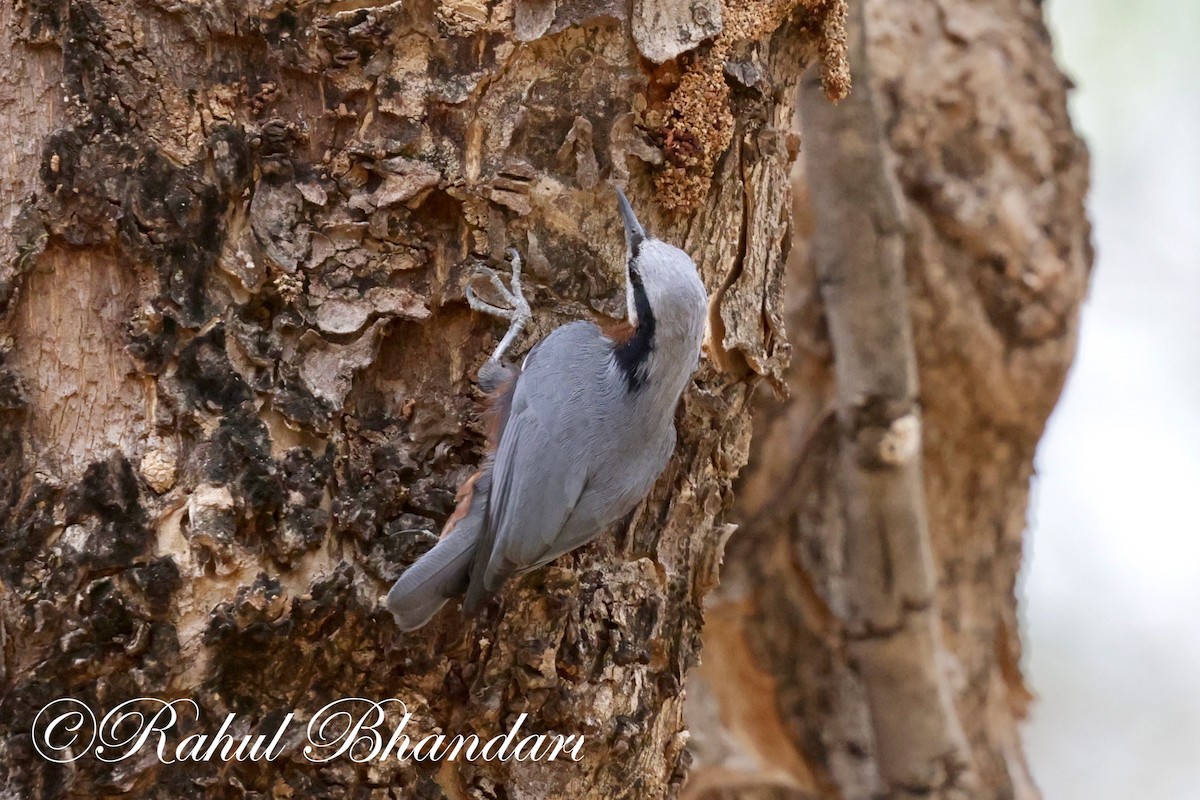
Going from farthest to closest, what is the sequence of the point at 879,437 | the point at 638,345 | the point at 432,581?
the point at 879,437, the point at 638,345, the point at 432,581

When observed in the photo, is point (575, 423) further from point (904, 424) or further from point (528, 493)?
point (904, 424)

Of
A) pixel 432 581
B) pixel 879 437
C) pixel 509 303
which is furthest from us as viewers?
pixel 879 437

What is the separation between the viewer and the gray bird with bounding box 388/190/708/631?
1.90 metres

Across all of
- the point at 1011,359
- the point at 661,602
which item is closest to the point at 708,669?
the point at 1011,359

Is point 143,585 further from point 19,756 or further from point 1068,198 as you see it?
point 1068,198

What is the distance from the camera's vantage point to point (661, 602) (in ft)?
6.68

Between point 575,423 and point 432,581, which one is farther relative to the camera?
point 575,423

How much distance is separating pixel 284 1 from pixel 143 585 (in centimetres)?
96

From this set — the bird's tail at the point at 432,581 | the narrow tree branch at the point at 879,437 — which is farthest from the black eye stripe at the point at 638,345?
the narrow tree branch at the point at 879,437

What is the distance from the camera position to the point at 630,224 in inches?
79.1

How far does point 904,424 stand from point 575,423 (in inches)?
Answer: 59.2

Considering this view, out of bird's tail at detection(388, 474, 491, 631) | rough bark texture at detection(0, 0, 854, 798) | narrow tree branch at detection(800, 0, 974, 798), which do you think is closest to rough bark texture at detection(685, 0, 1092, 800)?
narrow tree branch at detection(800, 0, 974, 798)

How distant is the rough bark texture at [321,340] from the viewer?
1734 millimetres

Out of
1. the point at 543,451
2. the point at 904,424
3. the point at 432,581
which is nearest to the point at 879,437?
the point at 904,424
